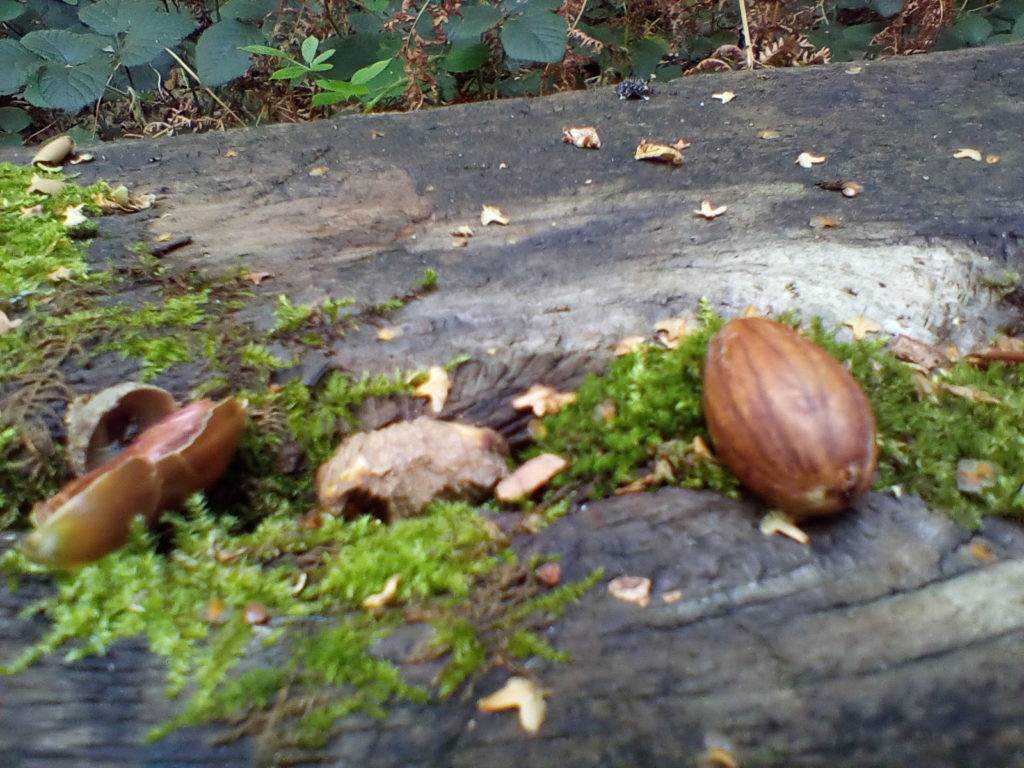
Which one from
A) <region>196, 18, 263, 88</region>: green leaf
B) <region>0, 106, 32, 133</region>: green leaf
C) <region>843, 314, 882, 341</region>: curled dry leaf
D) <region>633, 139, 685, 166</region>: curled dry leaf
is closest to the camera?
<region>843, 314, 882, 341</region>: curled dry leaf

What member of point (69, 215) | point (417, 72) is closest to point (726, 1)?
point (417, 72)

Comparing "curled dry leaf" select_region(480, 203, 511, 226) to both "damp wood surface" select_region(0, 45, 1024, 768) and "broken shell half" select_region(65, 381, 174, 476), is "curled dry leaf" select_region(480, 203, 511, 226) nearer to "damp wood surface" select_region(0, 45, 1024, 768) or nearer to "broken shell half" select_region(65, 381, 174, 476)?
"damp wood surface" select_region(0, 45, 1024, 768)

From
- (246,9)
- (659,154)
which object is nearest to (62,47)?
(246,9)

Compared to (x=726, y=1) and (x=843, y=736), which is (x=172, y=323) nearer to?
(x=843, y=736)

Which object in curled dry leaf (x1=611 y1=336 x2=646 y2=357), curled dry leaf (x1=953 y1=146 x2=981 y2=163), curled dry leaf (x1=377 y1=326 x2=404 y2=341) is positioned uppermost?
curled dry leaf (x1=953 y1=146 x2=981 y2=163)

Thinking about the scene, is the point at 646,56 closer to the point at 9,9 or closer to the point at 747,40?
the point at 747,40

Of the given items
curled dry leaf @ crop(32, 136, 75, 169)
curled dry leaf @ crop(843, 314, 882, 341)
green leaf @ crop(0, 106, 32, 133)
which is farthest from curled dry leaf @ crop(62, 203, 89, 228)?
green leaf @ crop(0, 106, 32, 133)
